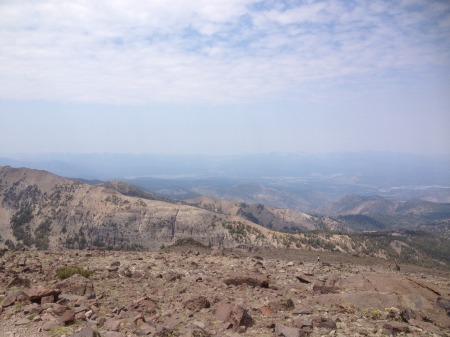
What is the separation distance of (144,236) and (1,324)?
68.3 m

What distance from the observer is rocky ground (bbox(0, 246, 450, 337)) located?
7.41 metres

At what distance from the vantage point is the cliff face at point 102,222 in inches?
2808

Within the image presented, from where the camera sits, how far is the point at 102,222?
78250mm

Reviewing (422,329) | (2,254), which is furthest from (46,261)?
(422,329)

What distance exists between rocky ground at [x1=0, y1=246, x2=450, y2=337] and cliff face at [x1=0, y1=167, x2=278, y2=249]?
174 feet

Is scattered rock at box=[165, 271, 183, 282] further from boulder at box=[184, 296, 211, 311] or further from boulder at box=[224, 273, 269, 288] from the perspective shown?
boulder at box=[184, 296, 211, 311]

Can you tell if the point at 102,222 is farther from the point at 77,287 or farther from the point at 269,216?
the point at 269,216

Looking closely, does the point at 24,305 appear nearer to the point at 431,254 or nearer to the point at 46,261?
the point at 46,261

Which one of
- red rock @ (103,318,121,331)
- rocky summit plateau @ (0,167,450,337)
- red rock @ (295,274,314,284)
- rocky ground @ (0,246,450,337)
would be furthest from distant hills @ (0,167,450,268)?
red rock @ (103,318,121,331)

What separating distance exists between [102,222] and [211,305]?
74856 mm

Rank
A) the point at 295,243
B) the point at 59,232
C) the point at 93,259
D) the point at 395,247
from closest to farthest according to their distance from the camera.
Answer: the point at 93,259 → the point at 295,243 → the point at 59,232 → the point at 395,247

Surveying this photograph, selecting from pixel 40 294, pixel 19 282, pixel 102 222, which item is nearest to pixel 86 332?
pixel 40 294

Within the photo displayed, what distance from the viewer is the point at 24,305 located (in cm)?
863

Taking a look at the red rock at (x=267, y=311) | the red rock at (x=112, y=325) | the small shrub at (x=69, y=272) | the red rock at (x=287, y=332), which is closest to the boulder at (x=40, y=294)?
the red rock at (x=112, y=325)
